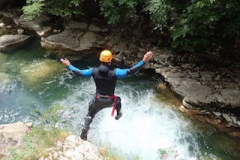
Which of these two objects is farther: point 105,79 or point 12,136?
point 12,136

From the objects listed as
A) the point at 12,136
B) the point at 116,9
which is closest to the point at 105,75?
the point at 12,136

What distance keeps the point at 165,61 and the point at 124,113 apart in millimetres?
2928

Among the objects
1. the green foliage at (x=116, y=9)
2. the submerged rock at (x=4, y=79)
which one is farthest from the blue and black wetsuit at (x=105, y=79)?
the submerged rock at (x=4, y=79)

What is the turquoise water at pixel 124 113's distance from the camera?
314 inches

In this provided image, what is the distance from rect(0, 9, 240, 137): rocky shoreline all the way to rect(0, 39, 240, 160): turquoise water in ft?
1.67

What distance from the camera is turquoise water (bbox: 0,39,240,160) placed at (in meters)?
7.96

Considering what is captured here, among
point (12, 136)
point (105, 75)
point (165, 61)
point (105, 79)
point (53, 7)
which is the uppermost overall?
point (105, 75)

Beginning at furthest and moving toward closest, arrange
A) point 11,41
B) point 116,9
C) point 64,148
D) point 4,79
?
point 11,41 < point 4,79 < point 116,9 < point 64,148

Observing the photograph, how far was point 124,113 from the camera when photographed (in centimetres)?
919

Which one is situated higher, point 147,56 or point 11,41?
point 147,56

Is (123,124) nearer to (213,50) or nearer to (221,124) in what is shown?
(221,124)

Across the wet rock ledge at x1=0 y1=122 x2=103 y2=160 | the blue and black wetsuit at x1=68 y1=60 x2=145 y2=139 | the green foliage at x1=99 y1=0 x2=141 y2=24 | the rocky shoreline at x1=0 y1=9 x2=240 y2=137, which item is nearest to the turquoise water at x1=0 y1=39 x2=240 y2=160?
the rocky shoreline at x1=0 y1=9 x2=240 y2=137

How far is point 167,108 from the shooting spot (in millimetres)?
9336

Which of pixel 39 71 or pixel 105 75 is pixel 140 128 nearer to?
pixel 105 75
